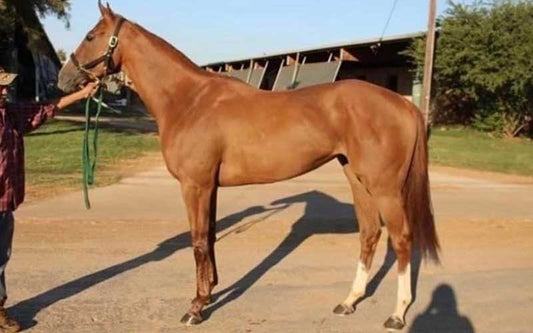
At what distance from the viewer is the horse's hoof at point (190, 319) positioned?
15.2 feet

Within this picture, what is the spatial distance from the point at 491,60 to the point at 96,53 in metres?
24.7

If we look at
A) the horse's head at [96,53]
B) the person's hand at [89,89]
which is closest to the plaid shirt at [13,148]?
the person's hand at [89,89]

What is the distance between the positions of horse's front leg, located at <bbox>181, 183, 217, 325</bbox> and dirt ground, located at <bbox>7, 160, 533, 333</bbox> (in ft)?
0.52

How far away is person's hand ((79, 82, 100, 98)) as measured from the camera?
5.00 meters

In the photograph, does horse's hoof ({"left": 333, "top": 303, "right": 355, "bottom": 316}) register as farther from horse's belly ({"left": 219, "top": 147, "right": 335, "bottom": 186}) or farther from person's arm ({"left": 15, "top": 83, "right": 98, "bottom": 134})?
person's arm ({"left": 15, "top": 83, "right": 98, "bottom": 134})

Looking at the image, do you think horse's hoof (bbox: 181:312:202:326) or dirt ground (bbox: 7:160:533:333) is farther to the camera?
dirt ground (bbox: 7:160:533:333)

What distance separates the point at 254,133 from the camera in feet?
15.9

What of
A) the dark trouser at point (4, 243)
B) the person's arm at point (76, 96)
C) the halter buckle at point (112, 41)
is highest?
the halter buckle at point (112, 41)

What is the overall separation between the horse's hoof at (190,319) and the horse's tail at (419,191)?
1873 millimetres

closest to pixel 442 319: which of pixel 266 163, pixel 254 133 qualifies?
pixel 266 163

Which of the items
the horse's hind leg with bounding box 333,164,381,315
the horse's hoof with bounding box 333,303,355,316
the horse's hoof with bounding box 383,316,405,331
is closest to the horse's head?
the horse's hind leg with bounding box 333,164,381,315

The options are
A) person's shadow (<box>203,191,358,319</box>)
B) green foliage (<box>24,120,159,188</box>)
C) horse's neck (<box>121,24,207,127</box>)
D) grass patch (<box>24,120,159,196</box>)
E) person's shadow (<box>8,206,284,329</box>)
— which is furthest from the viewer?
green foliage (<box>24,120,159,188</box>)

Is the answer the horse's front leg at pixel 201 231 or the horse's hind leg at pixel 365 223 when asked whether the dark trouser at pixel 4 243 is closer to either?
the horse's front leg at pixel 201 231

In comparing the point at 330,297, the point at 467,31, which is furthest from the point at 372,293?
the point at 467,31
